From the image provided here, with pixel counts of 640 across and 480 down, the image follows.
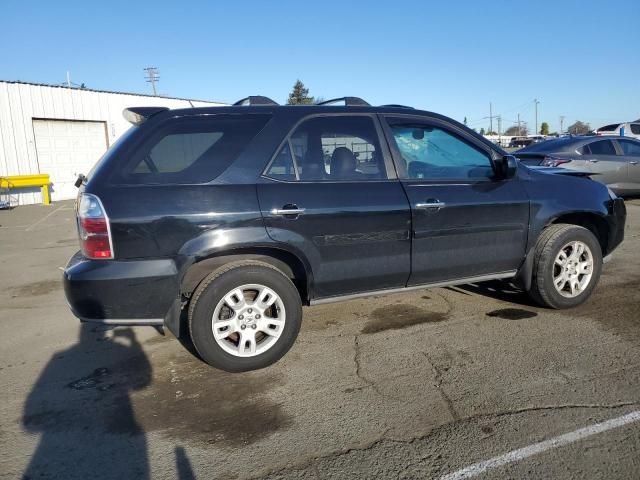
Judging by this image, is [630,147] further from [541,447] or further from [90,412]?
[90,412]

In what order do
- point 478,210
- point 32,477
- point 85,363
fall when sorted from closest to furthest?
point 32,477 < point 85,363 < point 478,210

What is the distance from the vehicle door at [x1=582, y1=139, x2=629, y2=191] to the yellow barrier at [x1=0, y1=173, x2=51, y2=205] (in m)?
15.4

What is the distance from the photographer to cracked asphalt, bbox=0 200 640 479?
243 cm

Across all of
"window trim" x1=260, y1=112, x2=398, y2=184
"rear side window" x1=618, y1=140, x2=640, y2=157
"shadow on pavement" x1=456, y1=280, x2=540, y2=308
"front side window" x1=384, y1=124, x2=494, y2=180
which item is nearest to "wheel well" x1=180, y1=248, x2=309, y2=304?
"window trim" x1=260, y1=112, x2=398, y2=184

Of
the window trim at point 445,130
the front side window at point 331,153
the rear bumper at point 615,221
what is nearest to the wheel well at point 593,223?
the rear bumper at point 615,221

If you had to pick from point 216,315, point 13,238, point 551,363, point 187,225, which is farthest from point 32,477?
point 13,238

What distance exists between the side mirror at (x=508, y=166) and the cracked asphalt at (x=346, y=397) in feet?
4.23

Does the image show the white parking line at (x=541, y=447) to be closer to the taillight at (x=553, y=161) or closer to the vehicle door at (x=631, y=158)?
the taillight at (x=553, y=161)

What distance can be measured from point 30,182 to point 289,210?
14.7 meters

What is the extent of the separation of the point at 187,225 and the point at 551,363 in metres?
2.70

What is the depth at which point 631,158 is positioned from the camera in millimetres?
10773

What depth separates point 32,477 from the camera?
2373mm

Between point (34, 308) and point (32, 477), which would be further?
point (34, 308)

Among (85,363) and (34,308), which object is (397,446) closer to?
(85,363)
